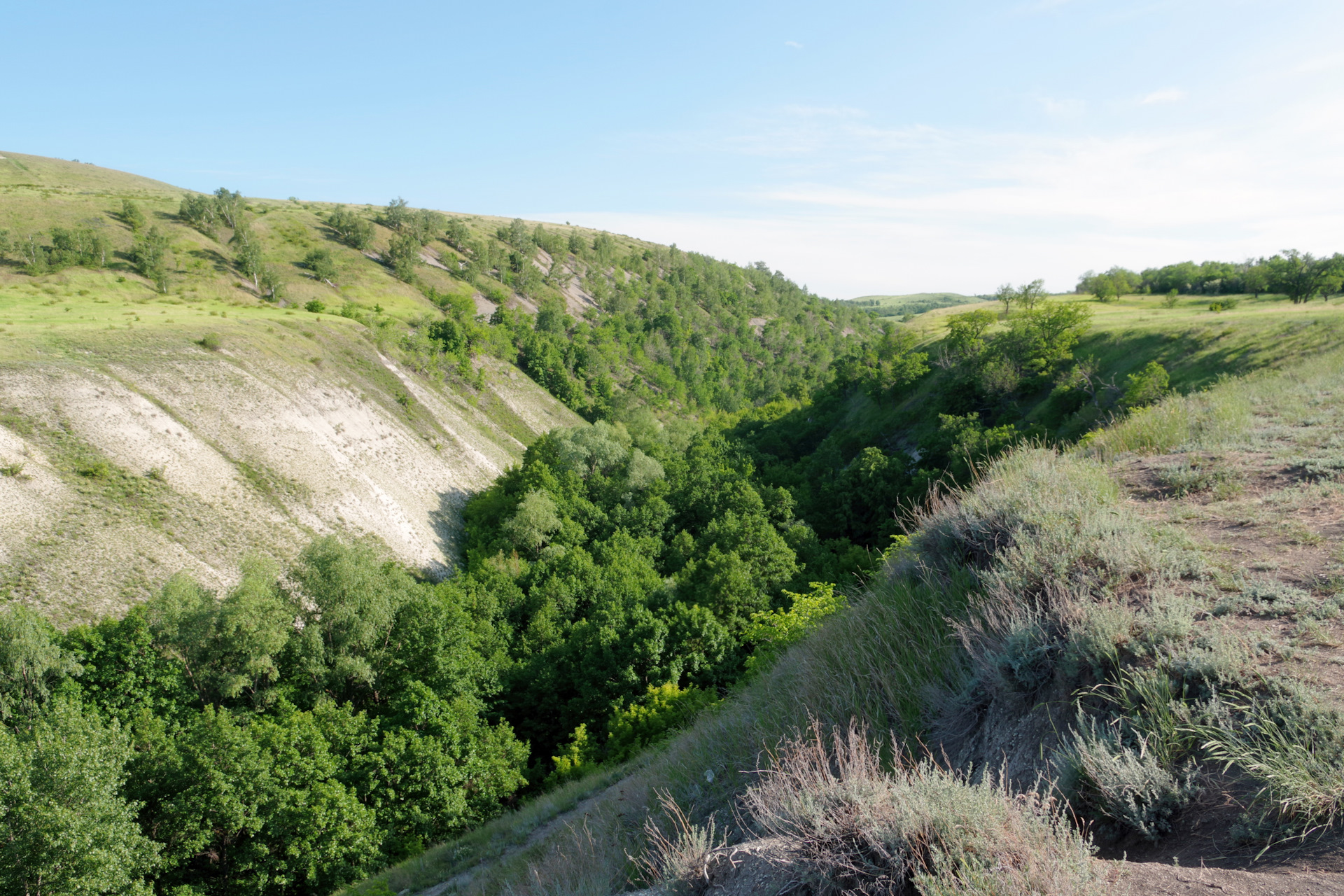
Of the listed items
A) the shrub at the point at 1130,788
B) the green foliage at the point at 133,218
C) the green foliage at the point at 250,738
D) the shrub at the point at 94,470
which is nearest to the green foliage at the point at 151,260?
the green foliage at the point at 133,218

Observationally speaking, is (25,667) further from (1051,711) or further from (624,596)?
(1051,711)

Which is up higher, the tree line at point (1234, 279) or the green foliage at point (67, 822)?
the tree line at point (1234, 279)

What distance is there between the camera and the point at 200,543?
26203 mm

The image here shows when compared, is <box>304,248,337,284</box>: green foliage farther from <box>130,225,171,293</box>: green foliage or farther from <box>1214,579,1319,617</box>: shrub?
<box>1214,579,1319,617</box>: shrub

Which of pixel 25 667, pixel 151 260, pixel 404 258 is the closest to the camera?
pixel 25 667

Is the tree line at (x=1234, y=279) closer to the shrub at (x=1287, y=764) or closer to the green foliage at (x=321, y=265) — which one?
the shrub at (x=1287, y=764)

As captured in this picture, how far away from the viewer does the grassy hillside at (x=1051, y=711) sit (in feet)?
10.3

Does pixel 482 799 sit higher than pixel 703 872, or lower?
lower

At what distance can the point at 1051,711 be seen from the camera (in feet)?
14.4

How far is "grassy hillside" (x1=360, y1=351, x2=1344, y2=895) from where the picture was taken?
313 centimetres

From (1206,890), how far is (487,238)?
11453 cm

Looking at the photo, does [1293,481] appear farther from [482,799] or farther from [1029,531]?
[482,799]

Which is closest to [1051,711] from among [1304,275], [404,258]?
[1304,275]

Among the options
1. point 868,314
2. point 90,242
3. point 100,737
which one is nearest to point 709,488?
point 100,737
